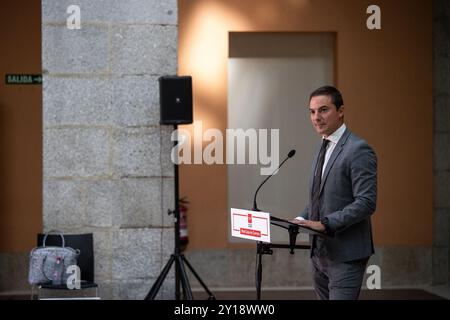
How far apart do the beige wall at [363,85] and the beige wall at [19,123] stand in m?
1.62

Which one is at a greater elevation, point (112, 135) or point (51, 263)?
point (112, 135)

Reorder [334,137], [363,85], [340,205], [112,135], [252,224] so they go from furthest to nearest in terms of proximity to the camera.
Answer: [363,85], [112,135], [334,137], [340,205], [252,224]

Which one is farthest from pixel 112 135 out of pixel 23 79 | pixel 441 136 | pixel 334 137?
pixel 441 136

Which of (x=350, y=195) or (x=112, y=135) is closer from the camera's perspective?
(x=350, y=195)

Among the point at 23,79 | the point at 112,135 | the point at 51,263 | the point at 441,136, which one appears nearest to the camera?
the point at 51,263

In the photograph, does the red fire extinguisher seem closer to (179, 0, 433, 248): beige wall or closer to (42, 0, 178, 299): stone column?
(179, 0, 433, 248): beige wall

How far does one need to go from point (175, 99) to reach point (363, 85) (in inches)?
130

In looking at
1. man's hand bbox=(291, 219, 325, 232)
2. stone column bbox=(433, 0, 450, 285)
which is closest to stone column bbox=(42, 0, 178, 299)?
man's hand bbox=(291, 219, 325, 232)

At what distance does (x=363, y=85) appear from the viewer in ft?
27.7

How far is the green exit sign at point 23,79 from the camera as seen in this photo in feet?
27.0

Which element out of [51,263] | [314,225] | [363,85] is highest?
[363,85]

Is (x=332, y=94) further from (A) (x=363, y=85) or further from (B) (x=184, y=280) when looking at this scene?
(A) (x=363, y=85)

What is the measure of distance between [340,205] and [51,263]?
282cm

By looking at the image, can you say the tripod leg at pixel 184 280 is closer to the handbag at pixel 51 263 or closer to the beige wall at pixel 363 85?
the handbag at pixel 51 263
